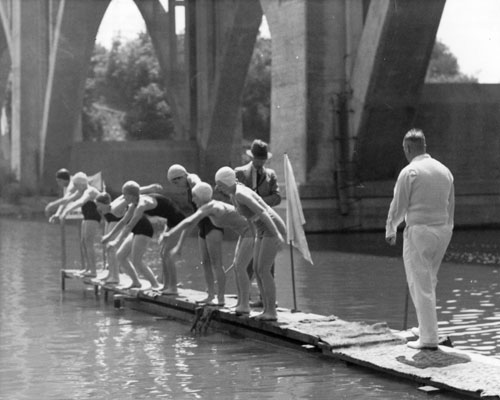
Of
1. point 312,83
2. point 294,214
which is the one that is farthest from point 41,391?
point 312,83

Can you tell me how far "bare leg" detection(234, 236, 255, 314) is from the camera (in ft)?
39.2

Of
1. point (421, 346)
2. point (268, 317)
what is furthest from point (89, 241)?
point (421, 346)

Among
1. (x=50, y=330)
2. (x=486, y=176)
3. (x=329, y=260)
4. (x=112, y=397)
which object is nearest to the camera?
(x=112, y=397)

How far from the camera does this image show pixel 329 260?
21031 mm

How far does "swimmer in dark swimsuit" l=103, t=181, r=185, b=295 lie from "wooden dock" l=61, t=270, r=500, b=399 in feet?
0.71

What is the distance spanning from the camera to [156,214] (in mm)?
14484

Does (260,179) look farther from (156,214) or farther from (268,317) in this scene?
(156,214)

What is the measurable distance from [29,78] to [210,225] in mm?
35104

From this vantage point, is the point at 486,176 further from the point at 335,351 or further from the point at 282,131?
the point at 335,351

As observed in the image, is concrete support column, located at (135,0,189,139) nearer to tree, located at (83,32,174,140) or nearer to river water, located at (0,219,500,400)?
tree, located at (83,32,174,140)

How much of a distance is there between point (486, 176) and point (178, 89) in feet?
68.2

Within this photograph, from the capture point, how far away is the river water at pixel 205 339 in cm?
935

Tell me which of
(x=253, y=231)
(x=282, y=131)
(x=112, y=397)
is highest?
(x=282, y=131)

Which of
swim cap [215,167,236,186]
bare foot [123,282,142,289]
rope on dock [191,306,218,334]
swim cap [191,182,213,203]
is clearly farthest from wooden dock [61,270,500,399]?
swim cap [215,167,236,186]
